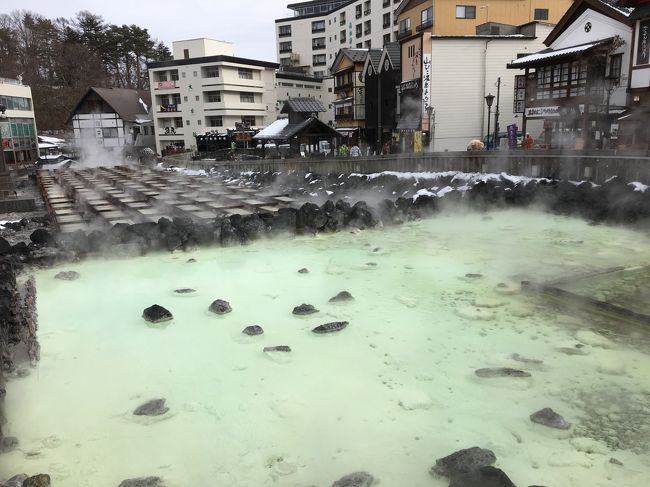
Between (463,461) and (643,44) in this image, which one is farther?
(643,44)

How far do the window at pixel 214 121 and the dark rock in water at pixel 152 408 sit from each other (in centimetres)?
4067

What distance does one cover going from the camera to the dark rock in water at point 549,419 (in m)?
3.75

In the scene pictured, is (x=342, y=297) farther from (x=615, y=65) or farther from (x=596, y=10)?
(x=596, y=10)

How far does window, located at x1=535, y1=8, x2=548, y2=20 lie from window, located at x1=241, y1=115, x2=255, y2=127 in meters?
24.2

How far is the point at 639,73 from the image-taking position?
1717cm

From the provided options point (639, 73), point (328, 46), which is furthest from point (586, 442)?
point (328, 46)

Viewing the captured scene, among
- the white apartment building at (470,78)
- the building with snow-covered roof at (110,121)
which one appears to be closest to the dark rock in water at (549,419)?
the white apartment building at (470,78)

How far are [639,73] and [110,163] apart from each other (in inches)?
1335

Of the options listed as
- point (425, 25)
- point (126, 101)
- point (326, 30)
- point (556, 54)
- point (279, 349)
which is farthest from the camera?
point (326, 30)

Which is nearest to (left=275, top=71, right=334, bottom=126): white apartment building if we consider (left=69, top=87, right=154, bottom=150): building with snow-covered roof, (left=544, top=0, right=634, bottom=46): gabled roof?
(left=69, top=87, right=154, bottom=150): building with snow-covered roof

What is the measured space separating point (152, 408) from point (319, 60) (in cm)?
5629

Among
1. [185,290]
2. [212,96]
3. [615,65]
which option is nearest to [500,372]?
[185,290]

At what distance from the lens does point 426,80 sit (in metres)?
25.2

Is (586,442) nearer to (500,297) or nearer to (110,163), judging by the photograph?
(500,297)
